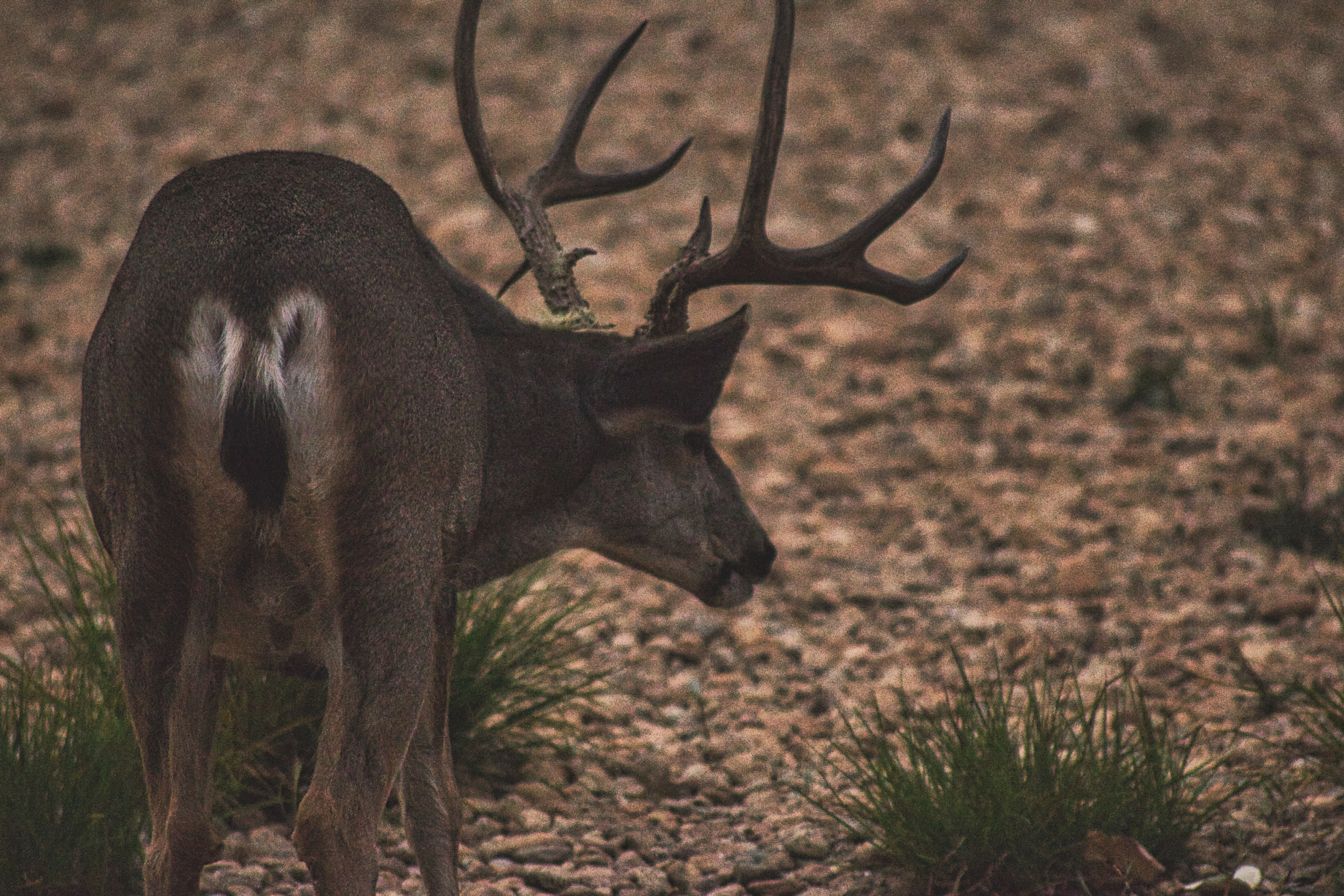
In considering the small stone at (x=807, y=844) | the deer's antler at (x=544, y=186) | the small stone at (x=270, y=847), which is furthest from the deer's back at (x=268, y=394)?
the small stone at (x=807, y=844)

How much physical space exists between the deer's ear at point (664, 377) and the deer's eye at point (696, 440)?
0.18 m

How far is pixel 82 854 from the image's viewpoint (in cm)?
347

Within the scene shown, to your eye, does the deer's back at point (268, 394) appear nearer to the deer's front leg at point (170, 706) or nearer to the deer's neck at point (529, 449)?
the deer's front leg at point (170, 706)

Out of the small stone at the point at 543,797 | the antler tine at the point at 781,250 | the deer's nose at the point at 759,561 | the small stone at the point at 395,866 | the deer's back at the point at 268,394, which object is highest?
the antler tine at the point at 781,250

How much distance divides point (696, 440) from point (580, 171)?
3.40 ft

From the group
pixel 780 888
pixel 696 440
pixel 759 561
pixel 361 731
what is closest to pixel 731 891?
pixel 780 888

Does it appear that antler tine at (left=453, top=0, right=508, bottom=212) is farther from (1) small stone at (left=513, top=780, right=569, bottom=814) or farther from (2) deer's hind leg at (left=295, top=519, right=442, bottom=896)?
(1) small stone at (left=513, top=780, right=569, bottom=814)

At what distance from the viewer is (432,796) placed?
336cm

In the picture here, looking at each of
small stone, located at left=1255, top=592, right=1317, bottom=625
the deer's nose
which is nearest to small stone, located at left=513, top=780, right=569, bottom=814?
the deer's nose

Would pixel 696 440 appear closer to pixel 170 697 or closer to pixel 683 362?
pixel 683 362

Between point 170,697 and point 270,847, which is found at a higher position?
point 170,697

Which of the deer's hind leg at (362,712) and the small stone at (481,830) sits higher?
the deer's hind leg at (362,712)

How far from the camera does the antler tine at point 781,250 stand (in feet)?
12.1

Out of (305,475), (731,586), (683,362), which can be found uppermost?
(683,362)
